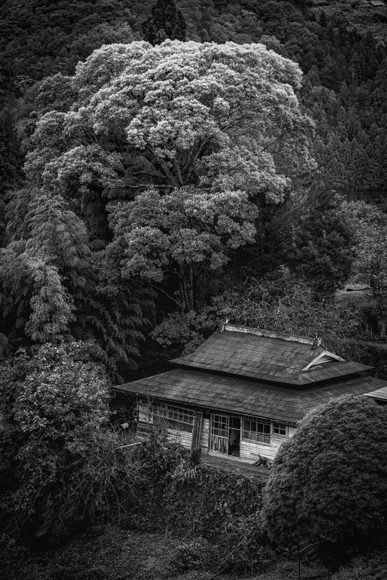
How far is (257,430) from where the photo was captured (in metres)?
25.2

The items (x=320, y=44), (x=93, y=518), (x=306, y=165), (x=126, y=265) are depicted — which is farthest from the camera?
(x=320, y=44)

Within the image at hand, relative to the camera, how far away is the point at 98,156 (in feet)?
109

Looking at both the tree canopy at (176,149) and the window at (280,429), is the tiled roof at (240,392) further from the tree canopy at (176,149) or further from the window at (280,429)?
the tree canopy at (176,149)

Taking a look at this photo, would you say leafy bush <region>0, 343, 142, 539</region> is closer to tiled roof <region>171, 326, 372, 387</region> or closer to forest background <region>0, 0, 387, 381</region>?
forest background <region>0, 0, 387, 381</region>

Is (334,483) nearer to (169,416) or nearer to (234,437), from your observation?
(234,437)

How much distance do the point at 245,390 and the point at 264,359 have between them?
145 cm

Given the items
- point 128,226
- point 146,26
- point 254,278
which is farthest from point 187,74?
point 146,26

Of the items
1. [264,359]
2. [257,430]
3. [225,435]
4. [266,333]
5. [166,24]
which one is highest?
[166,24]

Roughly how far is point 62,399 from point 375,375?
13556 millimetres

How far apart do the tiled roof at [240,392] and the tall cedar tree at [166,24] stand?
2167 centimetres

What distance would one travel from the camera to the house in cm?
2492

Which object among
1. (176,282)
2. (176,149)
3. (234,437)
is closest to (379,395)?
(234,437)

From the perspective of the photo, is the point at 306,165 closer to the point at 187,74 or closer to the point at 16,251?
the point at 187,74

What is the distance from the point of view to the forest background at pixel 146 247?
24.4 m
